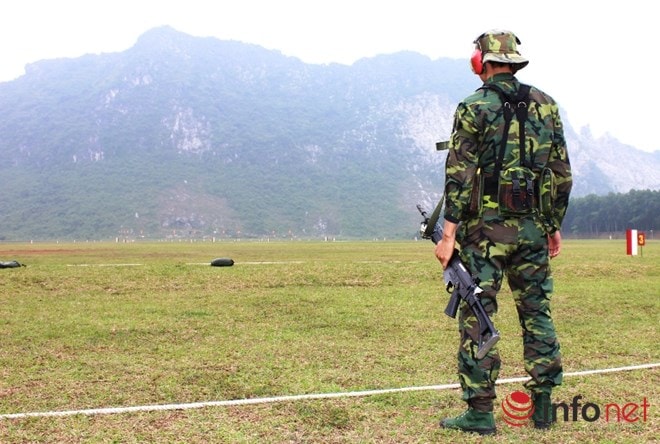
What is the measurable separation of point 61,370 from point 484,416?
4.83 metres

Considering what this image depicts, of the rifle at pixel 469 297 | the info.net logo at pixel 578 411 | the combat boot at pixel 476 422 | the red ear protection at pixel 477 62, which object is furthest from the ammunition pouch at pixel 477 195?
the info.net logo at pixel 578 411

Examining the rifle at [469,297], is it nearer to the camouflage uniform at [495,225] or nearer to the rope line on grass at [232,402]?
the camouflage uniform at [495,225]

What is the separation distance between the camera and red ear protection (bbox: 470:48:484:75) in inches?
215

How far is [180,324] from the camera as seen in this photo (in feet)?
35.5

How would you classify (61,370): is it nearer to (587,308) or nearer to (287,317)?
(287,317)

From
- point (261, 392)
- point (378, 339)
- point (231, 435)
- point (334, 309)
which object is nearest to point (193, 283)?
point (334, 309)

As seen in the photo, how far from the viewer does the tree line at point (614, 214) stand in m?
131

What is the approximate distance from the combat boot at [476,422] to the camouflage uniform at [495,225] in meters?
0.06

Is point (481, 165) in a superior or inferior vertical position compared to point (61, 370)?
superior

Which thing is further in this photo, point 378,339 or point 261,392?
point 378,339

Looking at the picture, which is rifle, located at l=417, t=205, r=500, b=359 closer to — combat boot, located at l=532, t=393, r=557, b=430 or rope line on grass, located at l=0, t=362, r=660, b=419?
combat boot, located at l=532, t=393, r=557, b=430

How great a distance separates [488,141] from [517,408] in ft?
7.61

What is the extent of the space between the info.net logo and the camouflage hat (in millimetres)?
2803

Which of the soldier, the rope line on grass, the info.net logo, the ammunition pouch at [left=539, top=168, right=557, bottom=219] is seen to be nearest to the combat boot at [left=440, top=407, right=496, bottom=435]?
the soldier
